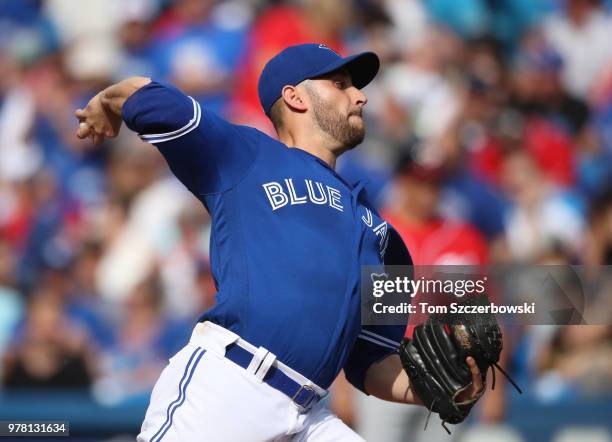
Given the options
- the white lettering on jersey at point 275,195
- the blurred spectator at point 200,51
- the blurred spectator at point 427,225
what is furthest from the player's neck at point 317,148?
the blurred spectator at point 200,51

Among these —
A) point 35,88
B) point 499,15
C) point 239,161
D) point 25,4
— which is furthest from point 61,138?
point 239,161

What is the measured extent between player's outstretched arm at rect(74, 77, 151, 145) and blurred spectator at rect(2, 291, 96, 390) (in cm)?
310

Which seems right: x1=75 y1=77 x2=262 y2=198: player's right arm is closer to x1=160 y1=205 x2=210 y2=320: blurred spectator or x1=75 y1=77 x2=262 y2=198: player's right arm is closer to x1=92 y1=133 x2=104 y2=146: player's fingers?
x1=92 y1=133 x2=104 y2=146: player's fingers

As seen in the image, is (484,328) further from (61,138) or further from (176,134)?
(61,138)

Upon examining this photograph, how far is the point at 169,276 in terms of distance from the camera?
623 cm

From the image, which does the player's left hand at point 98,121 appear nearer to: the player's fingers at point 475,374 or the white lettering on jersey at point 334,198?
the white lettering on jersey at point 334,198

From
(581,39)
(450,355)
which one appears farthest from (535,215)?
(450,355)

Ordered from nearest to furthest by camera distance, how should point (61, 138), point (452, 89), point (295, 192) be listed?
point (295, 192) → point (61, 138) → point (452, 89)

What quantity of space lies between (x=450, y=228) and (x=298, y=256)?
3070 mm

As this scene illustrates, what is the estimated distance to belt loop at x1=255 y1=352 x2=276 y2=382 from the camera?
2846 mm

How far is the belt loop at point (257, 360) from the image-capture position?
285 cm

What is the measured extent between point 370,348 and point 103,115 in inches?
47.3

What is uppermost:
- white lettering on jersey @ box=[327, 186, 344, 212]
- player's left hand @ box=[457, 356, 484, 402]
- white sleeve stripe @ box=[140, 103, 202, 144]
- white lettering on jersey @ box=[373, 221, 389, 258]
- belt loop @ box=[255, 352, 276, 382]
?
white sleeve stripe @ box=[140, 103, 202, 144]

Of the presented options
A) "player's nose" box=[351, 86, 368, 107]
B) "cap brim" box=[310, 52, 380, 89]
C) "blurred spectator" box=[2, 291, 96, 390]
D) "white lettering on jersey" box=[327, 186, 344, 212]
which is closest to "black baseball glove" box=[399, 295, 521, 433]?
"white lettering on jersey" box=[327, 186, 344, 212]
